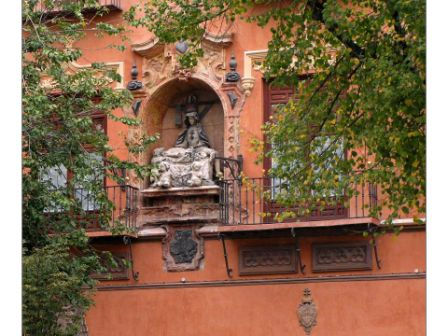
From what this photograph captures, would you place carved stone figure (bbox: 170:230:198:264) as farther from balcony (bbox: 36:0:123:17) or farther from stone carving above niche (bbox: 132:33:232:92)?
balcony (bbox: 36:0:123:17)

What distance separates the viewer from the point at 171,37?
894 inches

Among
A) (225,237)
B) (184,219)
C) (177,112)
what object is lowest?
(225,237)

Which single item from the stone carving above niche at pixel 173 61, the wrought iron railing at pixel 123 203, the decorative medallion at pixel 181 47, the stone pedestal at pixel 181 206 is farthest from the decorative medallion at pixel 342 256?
the decorative medallion at pixel 181 47

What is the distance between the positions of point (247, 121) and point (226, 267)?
278 cm

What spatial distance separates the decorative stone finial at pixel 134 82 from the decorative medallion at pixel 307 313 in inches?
207

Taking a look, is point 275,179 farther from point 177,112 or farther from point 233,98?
point 177,112

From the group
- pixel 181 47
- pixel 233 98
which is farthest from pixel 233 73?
pixel 181 47

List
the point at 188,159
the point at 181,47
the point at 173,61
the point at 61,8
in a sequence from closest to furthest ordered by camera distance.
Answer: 1. the point at 61,8
2. the point at 188,159
3. the point at 181,47
4. the point at 173,61

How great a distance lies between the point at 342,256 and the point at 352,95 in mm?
5954

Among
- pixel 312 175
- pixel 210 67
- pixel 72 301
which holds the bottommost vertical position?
pixel 72 301

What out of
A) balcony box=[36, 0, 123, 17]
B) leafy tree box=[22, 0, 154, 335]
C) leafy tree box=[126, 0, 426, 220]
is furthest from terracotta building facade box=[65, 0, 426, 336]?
leafy tree box=[126, 0, 426, 220]

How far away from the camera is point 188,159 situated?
2817 centimetres
